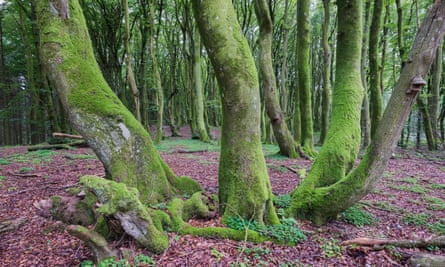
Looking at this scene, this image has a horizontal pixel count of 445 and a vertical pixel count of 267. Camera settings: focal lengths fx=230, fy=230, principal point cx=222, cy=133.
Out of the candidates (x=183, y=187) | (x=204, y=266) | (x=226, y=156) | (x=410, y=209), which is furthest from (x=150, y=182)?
(x=410, y=209)

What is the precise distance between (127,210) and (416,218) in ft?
15.1

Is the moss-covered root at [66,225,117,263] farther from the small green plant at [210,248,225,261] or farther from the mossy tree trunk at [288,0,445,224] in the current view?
the mossy tree trunk at [288,0,445,224]

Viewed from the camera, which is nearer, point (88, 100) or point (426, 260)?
point (426, 260)

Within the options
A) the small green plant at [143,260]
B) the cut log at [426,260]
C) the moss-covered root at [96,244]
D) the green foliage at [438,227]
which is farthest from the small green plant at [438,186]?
the moss-covered root at [96,244]

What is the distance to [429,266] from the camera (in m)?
2.46

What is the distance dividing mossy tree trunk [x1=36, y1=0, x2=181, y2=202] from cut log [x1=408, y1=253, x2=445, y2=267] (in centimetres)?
336

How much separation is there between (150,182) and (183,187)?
2.58 feet

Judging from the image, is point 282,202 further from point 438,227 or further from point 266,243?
point 438,227

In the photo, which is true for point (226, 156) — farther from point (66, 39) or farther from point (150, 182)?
point (66, 39)

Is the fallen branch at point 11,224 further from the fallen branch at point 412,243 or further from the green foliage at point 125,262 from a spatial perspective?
the fallen branch at point 412,243

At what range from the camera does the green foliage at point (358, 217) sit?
12.2 feet

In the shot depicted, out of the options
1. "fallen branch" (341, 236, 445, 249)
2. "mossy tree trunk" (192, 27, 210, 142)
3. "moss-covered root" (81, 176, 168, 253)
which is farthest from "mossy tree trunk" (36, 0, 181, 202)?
"mossy tree trunk" (192, 27, 210, 142)

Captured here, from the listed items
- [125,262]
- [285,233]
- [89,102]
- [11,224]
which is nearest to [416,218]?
[285,233]

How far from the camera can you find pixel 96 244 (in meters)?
2.34
